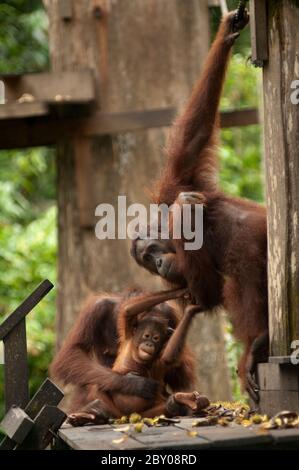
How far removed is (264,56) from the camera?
11.1 feet

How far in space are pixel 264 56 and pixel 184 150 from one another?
0.96m

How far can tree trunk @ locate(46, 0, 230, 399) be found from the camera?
246 inches

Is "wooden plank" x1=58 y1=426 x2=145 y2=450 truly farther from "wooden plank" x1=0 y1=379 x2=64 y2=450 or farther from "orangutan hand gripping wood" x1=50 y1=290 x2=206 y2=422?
"orangutan hand gripping wood" x1=50 y1=290 x2=206 y2=422

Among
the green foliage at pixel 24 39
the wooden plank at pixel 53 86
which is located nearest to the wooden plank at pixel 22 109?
the wooden plank at pixel 53 86

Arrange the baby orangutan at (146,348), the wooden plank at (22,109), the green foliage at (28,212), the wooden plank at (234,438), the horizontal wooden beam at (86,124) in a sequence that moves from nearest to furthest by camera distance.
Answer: the wooden plank at (234,438)
the baby orangutan at (146,348)
the wooden plank at (22,109)
the horizontal wooden beam at (86,124)
the green foliage at (28,212)

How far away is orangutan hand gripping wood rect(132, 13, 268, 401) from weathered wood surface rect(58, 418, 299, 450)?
0.62 meters

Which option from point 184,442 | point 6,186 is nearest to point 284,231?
point 184,442

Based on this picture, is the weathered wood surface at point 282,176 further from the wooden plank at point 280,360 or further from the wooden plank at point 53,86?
the wooden plank at point 53,86

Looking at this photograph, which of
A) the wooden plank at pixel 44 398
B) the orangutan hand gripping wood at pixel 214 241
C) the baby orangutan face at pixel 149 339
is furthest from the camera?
the baby orangutan face at pixel 149 339

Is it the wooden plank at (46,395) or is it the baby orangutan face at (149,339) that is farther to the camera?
the baby orangutan face at (149,339)

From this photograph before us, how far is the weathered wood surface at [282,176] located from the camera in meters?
3.23

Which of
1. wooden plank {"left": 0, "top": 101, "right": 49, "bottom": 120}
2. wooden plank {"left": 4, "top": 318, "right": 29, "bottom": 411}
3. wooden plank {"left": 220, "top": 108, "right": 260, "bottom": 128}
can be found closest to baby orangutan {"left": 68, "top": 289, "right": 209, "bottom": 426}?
wooden plank {"left": 4, "top": 318, "right": 29, "bottom": 411}

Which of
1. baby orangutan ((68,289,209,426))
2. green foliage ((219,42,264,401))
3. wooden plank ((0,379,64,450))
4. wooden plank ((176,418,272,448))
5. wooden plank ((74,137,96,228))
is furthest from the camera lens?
green foliage ((219,42,264,401))
